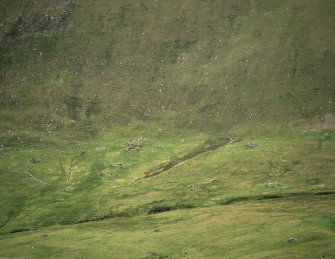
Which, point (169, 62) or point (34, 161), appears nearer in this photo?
point (34, 161)

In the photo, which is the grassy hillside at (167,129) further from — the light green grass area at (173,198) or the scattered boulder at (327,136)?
the scattered boulder at (327,136)

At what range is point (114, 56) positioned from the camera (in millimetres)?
183875

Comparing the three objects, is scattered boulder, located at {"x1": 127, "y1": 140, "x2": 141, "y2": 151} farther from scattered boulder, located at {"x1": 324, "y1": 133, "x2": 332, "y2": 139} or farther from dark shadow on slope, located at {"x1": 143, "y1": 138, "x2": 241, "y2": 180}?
scattered boulder, located at {"x1": 324, "y1": 133, "x2": 332, "y2": 139}

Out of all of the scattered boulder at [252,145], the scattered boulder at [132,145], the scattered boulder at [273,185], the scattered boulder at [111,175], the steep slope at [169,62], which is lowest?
the scattered boulder at [273,185]

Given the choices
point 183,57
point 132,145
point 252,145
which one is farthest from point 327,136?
point 183,57

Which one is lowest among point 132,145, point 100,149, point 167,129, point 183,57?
point 132,145

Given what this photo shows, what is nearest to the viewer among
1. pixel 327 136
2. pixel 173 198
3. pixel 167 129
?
pixel 173 198

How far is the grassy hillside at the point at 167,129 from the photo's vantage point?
96.2 meters

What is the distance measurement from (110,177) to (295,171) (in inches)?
1851

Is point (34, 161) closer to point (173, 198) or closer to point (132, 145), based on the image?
point (132, 145)

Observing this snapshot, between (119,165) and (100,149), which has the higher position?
(100,149)

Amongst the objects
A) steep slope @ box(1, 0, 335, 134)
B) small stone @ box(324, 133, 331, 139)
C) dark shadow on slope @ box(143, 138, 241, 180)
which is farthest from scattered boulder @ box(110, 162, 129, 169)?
small stone @ box(324, 133, 331, 139)

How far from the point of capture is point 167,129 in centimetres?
15988

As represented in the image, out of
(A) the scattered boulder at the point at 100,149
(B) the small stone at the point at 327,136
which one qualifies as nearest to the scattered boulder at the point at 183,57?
Result: (A) the scattered boulder at the point at 100,149
